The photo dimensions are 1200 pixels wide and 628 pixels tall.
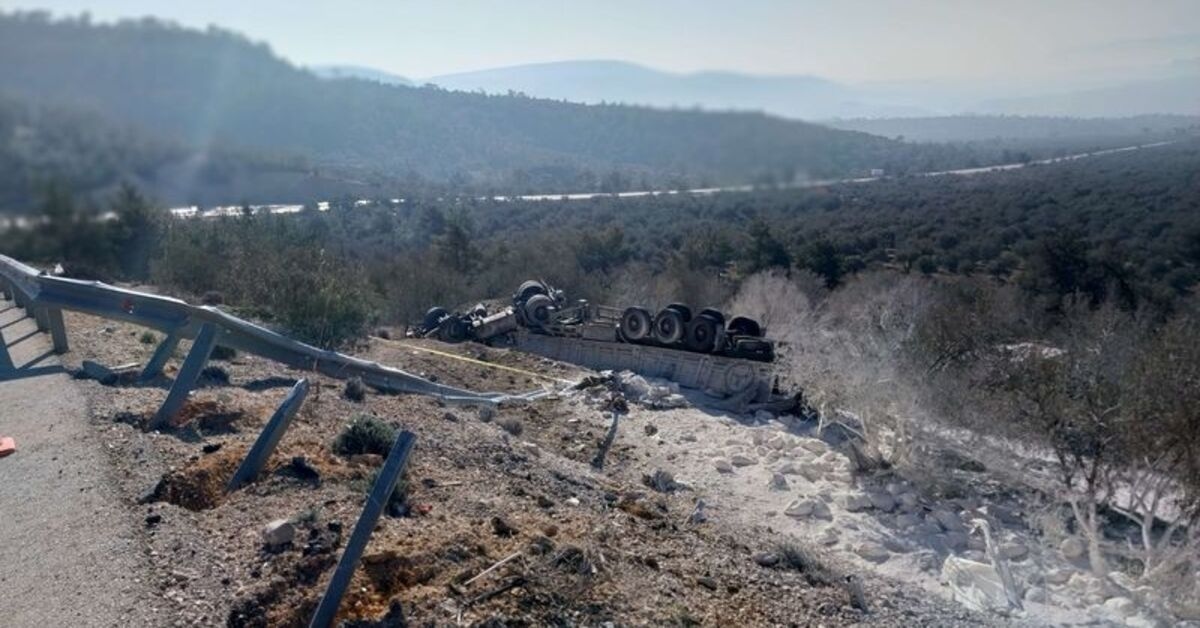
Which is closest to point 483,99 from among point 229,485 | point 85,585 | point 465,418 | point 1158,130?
point 465,418

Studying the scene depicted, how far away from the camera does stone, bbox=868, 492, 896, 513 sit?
1429 cm

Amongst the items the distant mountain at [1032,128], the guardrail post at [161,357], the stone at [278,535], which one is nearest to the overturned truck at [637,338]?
the distant mountain at [1032,128]

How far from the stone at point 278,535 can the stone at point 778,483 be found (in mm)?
9546

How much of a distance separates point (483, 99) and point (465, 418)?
16.0 meters

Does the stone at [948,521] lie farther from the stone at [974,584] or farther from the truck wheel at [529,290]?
the truck wheel at [529,290]

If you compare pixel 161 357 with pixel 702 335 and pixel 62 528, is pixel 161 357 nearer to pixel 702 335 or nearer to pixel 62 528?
pixel 62 528

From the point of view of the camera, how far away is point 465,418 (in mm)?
14938

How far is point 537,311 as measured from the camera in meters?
24.9

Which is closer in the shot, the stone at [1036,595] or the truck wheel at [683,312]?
the stone at [1036,595]

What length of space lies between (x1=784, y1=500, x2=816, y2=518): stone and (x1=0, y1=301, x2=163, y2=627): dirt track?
942 centimetres

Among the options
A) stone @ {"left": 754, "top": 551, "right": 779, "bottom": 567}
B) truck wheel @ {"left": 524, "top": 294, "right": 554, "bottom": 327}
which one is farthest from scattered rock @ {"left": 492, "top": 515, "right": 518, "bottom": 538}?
truck wheel @ {"left": 524, "top": 294, "right": 554, "bottom": 327}

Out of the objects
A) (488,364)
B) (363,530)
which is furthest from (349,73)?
(488,364)

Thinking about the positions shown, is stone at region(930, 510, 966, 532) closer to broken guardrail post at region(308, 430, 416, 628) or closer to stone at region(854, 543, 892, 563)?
stone at region(854, 543, 892, 563)

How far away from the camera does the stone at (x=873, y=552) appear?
1262 cm
